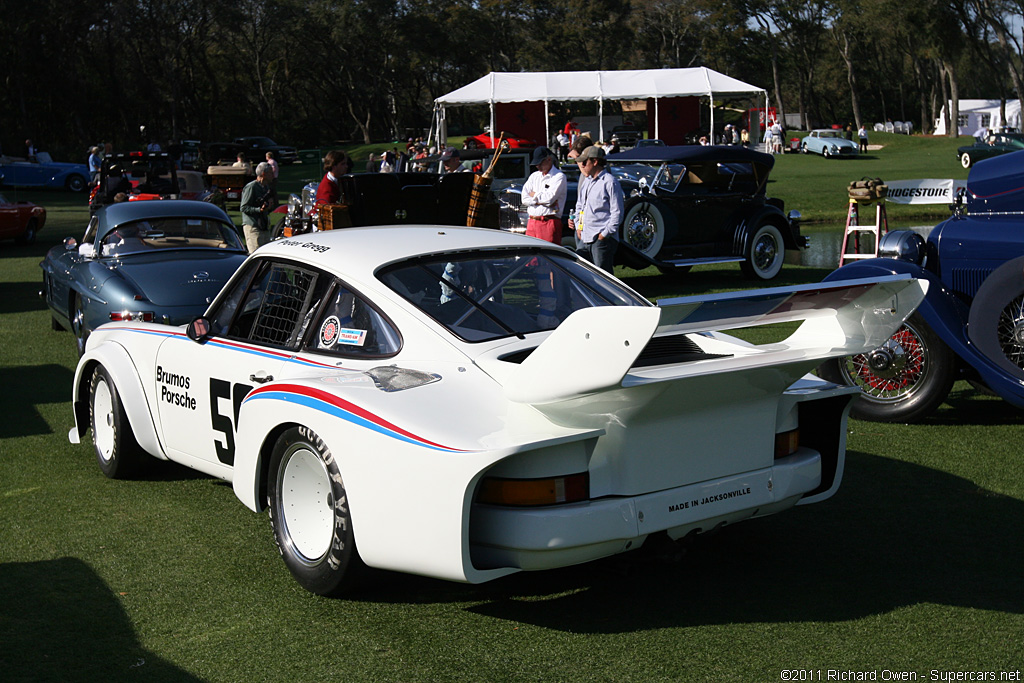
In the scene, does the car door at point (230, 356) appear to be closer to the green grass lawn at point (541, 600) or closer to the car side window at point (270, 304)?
the car side window at point (270, 304)

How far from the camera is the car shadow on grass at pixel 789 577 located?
161 inches

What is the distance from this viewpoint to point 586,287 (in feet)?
16.2

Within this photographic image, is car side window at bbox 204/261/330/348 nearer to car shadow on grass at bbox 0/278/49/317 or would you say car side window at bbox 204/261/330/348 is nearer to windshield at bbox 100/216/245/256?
windshield at bbox 100/216/245/256

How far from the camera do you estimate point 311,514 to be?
4.23 meters

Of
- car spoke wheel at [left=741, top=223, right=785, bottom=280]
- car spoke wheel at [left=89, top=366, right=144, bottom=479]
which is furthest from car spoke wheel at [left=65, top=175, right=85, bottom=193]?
car spoke wheel at [left=89, top=366, right=144, bottom=479]

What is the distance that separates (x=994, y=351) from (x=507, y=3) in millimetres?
72806

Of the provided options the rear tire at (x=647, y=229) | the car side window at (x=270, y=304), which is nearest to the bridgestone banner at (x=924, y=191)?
the rear tire at (x=647, y=229)

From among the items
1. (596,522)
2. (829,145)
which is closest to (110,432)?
(596,522)

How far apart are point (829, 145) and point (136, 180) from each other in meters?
38.3

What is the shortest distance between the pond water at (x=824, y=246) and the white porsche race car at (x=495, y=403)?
36.5ft

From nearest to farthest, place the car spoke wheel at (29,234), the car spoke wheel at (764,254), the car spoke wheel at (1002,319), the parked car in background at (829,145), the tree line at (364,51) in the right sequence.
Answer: the car spoke wheel at (1002,319)
the car spoke wheel at (764,254)
the car spoke wheel at (29,234)
the parked car in background at (829,145)
the tree line at (364,51)

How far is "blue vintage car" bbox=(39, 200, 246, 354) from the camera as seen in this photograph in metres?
9.16

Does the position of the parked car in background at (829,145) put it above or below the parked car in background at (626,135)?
below

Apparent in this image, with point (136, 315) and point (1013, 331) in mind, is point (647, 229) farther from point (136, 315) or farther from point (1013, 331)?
point (1013, 331)
